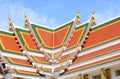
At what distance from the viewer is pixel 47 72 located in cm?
2686

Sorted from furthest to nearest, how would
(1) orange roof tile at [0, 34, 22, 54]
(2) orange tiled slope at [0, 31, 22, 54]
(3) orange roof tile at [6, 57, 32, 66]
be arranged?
(1) orange roof tile at [0, 34, 22, 54] → (2) orange tiled slope at [0, 31, 22, 54] → (3) orange roof tile at [6, 57, 32, 66]

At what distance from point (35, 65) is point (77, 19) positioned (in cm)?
739

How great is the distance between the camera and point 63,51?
29.2 meters

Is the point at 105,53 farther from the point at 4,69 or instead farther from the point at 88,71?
the point at 4,69

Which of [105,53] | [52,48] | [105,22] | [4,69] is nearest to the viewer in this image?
[105,53]

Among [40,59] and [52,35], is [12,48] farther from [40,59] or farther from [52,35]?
[52,35]

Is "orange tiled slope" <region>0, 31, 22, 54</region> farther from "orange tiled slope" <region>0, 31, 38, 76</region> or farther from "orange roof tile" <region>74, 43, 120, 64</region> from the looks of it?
"orange roof tile" <region>74, 43, 120, 64</region>

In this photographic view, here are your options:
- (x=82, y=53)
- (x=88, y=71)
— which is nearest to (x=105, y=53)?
(x=88, y=71)

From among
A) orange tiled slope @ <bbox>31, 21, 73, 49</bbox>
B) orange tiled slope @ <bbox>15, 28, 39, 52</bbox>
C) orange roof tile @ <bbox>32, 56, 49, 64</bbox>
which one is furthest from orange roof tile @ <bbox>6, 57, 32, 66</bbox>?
orange tiled slope @ <bbox>31, 21, 73, 49</bbox>

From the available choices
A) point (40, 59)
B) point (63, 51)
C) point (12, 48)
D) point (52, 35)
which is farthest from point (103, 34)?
point (12, 48)

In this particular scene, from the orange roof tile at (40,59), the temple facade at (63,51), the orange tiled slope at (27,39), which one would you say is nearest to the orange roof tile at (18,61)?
the temple facade at (63,51)

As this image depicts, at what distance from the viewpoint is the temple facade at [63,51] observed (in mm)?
24406

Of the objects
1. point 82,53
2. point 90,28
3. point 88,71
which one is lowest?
point 88,71

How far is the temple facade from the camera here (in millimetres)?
24406
